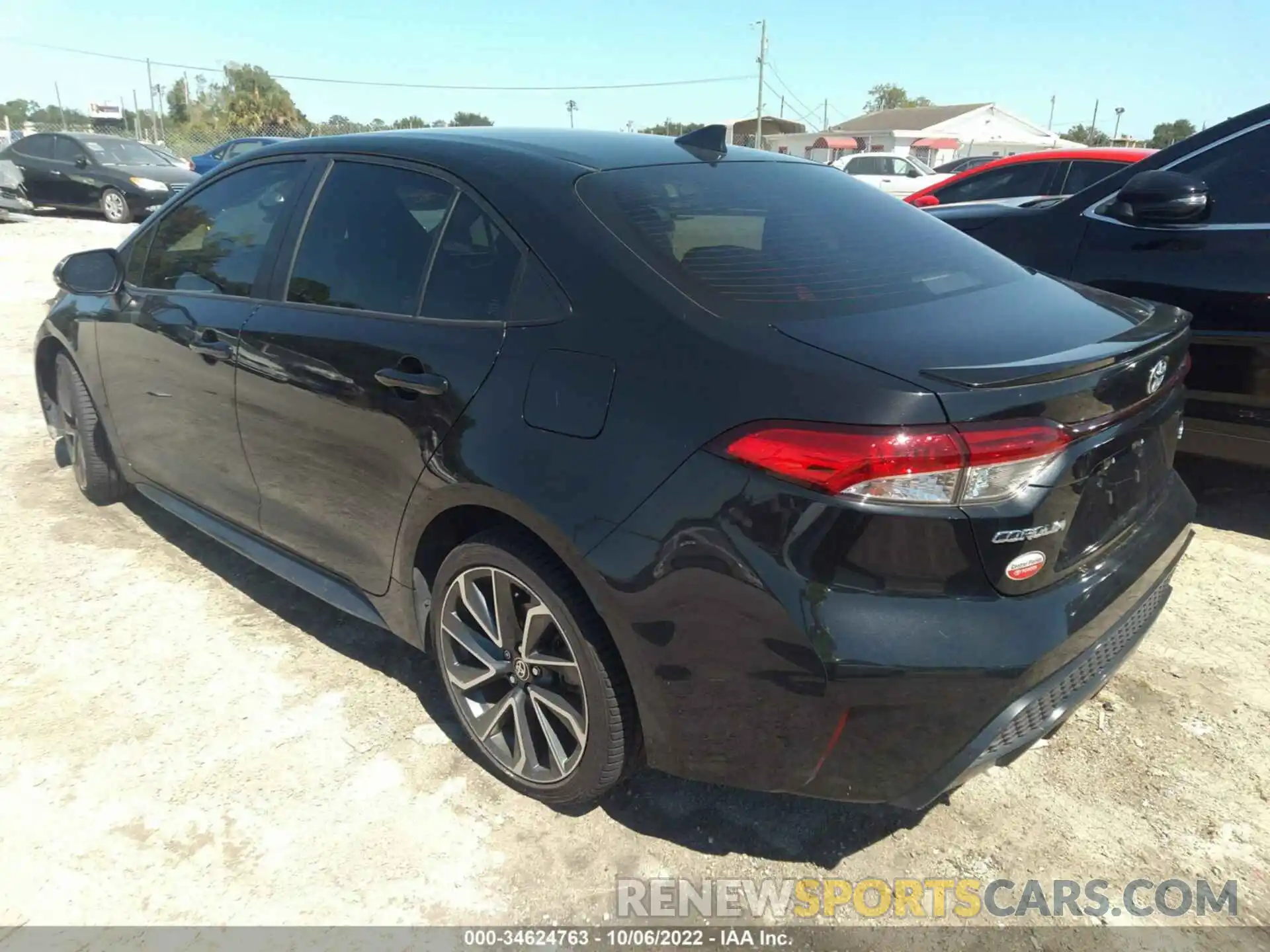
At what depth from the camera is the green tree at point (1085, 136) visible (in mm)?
67725

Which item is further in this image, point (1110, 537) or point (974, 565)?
point (1110, 537)

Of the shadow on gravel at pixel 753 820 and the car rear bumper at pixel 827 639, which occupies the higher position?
the car rear bumper at pixel 827 639

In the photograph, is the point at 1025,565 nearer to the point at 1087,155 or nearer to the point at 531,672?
the point at 531,672

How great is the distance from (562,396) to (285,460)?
4.12 feet

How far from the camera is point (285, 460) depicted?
284 centimetres

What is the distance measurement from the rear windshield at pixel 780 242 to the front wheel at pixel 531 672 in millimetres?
782

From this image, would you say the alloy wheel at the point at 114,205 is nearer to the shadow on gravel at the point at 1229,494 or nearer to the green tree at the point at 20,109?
the shadow on gravel at the point at 1229,494

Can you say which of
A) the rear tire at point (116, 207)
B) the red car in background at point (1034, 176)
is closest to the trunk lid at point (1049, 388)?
the red car in background at point (1034, 176)

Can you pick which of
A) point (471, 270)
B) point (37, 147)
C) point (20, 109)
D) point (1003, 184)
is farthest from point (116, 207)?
point (20, 109)

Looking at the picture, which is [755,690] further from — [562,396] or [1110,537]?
[1110,537]

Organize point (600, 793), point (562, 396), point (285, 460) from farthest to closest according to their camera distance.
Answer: point (285, 460) < point (600, 793) < point (562, 396)

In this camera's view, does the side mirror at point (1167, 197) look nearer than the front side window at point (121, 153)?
Yes

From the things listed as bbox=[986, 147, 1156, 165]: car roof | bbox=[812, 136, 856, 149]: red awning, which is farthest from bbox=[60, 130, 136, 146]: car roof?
bbox=[812, 136, 856, 149]: red awning

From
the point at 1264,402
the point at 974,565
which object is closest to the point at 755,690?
the point at 974,565
